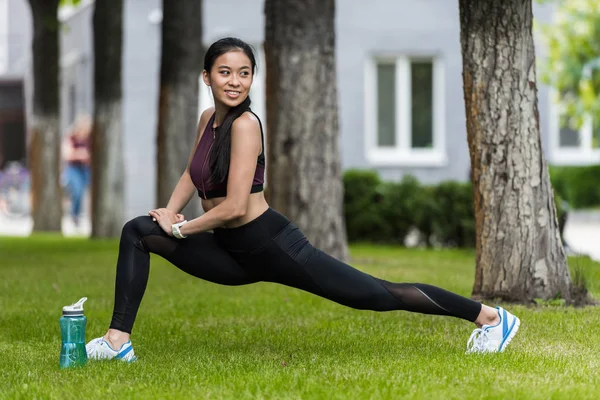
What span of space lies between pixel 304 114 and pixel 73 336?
283 inches

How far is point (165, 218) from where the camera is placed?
6.20 metres

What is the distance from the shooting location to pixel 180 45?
55.4 feet

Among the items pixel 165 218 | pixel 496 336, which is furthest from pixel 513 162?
pixel 165 218

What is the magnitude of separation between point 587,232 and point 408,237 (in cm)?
609

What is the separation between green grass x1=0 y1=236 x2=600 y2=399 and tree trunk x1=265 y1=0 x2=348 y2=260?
201 cm

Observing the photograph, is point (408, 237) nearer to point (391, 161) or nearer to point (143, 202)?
point (391, 161)

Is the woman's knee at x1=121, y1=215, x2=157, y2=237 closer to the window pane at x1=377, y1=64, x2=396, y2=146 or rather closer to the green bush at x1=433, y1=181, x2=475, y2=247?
the green bush at x1=433, y1=181, x2=475, y2=247

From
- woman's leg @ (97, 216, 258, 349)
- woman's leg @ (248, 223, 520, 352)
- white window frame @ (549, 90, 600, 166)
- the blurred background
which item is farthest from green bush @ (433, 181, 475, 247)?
woman's leg @ (97, 216, 258, 349)

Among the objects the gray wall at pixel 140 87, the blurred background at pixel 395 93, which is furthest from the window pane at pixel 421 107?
the gray wall at pixel 140 87

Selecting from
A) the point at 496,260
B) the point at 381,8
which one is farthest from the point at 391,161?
the point at 496,260

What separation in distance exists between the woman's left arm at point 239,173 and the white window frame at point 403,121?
62.7ft

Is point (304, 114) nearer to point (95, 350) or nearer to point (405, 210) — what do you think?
point (405, 210)

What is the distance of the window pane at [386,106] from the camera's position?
2538 centimetres

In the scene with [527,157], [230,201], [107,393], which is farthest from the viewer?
[527,157]
